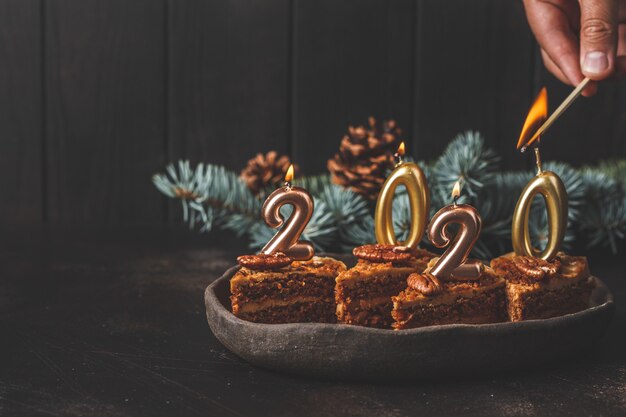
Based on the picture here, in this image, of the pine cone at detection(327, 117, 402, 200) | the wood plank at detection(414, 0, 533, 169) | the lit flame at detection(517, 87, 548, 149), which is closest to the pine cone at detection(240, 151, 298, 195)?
the pine cone at detection(327, 117, 402, 200)

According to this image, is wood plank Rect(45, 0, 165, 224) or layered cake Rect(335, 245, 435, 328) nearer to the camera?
layered cake Rect(335, 245, 435, 328)

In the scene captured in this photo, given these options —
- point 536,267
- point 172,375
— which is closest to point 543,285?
point 536,267

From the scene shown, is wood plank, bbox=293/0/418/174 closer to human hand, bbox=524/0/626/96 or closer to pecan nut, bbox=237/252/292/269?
human hand, bbox=524/0/626/96

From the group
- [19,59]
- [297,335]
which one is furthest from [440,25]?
[297,335]

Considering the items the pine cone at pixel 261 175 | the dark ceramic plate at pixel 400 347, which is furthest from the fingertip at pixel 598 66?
the pine cone at pixel 261 175

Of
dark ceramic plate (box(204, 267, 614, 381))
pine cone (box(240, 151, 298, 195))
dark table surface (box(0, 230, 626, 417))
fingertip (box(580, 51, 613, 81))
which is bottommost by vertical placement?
dark table surface (box(0, 230, 626, 417))

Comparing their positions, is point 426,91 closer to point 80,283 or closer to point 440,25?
point 440,25

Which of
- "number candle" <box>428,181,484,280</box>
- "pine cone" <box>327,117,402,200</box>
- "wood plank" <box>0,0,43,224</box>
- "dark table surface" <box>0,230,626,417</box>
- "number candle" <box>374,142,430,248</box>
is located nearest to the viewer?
"dark table surface" <box>0,230,626,417</box>

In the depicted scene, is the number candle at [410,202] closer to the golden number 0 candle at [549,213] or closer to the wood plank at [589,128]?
the golden number 0 candle at [549,213]
